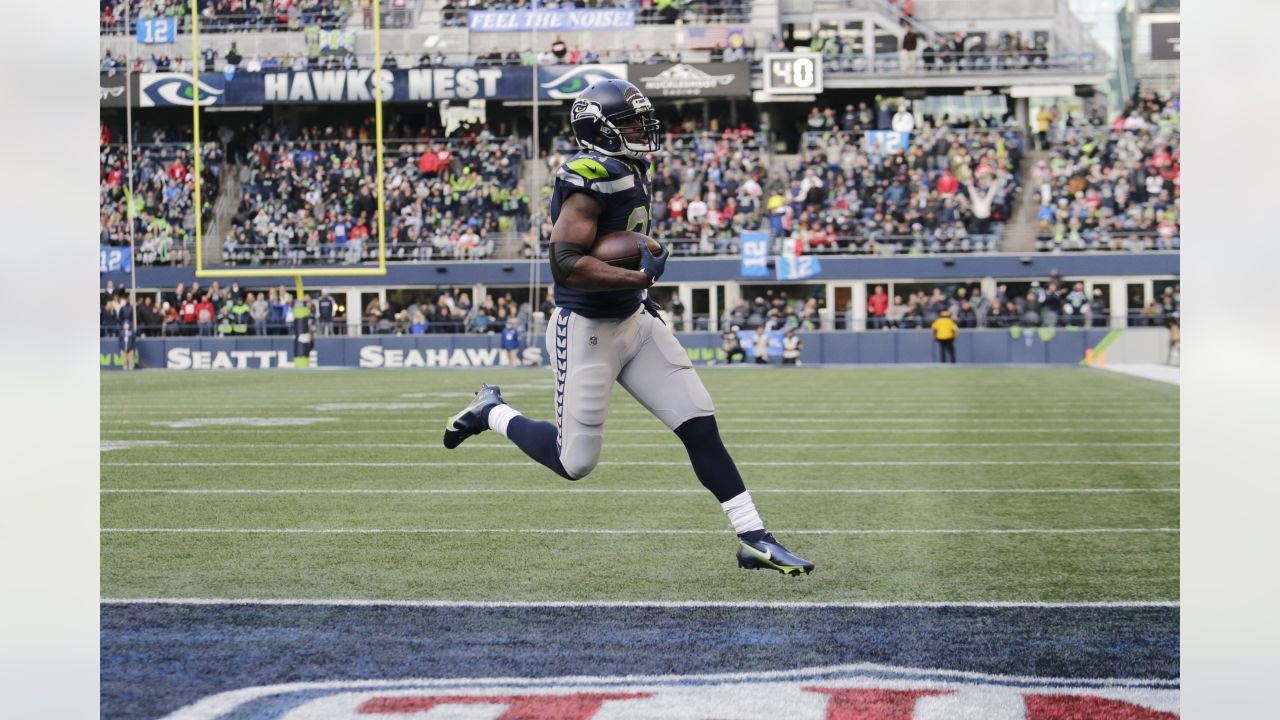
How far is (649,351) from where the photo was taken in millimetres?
5164

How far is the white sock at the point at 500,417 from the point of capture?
19.3ft

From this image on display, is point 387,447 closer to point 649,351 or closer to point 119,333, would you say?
point 649,351

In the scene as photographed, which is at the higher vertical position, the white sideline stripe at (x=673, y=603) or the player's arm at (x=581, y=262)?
the player's arm at (x=581, y=262)

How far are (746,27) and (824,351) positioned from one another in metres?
10.3

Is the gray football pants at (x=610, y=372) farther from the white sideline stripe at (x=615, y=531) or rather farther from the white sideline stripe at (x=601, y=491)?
the white sideline stripe at (x=601, y=491)

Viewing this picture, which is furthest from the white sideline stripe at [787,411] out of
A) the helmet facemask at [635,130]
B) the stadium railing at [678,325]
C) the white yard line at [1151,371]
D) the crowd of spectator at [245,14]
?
the crowd of spectator at [245,14]

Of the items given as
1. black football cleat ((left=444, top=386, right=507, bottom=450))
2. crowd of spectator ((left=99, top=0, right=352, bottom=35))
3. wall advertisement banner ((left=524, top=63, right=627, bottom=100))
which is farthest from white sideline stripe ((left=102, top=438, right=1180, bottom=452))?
crowd of spectator ((left=99, top=0, right=352, bottom=35))

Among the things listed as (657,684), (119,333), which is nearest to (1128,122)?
(119,333)

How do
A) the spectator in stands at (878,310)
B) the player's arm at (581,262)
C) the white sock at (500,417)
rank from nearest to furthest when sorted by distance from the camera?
1. the player's arm at (581,262)
2. the white sock at (500,417)
3. the spectator in stands at (878,310)

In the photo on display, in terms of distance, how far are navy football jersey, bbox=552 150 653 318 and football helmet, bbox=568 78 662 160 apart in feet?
0.17

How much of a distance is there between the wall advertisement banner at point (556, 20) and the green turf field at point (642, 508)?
21759 mm

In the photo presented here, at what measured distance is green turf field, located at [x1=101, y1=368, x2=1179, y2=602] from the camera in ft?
17.9

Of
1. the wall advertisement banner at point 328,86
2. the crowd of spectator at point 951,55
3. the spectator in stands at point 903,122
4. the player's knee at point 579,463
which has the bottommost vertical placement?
the player's knee at point 579,463

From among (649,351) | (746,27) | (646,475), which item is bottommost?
(646,475)
